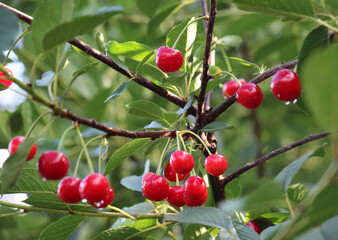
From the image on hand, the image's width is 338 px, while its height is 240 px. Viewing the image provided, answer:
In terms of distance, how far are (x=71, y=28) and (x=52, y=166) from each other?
380 mm

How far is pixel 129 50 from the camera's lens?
154 cm

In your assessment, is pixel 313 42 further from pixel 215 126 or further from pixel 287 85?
pixel 215 126

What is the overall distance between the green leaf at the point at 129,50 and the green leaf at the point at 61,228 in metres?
0.62

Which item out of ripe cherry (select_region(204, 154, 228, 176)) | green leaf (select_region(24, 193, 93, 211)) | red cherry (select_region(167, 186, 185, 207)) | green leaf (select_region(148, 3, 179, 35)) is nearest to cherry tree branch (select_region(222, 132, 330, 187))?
ripe cherry (select_region(204, 154, 228, 176))

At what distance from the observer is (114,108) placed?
10.1 feet

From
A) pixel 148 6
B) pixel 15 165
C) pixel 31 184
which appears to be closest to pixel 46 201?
pixel 31 184

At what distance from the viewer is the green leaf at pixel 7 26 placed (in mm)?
1353

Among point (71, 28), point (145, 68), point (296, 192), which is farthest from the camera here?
point (145, 68)

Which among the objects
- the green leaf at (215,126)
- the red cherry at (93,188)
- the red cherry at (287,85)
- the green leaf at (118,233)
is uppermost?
the green leaf at (215,126)

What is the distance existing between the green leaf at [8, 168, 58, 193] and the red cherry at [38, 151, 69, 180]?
274 mm

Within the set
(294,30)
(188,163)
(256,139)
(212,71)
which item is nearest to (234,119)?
(256,139)

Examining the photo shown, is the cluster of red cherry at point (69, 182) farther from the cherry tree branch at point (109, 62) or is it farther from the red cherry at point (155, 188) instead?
→ the cherry tree branch at point (109, 62)

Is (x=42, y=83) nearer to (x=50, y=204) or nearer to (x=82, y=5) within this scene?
(x=50, y=204)

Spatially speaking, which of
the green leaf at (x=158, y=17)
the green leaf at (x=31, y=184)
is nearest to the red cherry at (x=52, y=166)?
the green leaf at (x=31, y=184)
